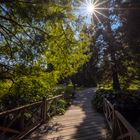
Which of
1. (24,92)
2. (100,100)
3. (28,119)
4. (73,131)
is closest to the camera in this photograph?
(73,131)

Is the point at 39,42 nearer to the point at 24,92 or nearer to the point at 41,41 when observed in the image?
the point at 41,41

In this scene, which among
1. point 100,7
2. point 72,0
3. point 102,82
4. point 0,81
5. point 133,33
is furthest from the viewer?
point 102,82

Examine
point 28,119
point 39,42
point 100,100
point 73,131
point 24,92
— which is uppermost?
point 39,42

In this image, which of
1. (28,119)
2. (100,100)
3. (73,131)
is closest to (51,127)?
(28,119)

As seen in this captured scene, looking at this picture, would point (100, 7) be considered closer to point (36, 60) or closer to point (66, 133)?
point (36, 60)

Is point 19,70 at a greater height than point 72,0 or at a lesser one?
lesser

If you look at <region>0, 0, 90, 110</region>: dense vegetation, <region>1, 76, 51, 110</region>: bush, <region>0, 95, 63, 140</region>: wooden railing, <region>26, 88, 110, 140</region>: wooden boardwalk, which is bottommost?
<region>26, 88, 110, 140</region>: wooden boardwalk

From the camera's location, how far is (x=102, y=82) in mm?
18703

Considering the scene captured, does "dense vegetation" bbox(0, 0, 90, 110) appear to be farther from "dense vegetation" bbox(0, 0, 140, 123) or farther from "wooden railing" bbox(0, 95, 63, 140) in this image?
"wooden railing" bbox(0, 95, 63, 140)

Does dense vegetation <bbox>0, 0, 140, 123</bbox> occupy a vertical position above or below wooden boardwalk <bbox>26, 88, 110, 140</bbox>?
above

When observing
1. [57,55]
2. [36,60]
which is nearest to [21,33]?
[36,60]

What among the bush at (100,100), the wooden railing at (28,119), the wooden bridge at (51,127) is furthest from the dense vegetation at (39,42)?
the bush at (100,100)

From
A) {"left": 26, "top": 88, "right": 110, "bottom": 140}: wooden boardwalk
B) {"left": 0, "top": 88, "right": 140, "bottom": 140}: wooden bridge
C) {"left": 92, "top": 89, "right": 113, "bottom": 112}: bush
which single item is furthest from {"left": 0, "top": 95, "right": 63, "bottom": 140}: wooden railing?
{"left": 92, "top": 89, "right": 113, "bottom": 112}: bush

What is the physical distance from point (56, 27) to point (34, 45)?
3.28 feet
